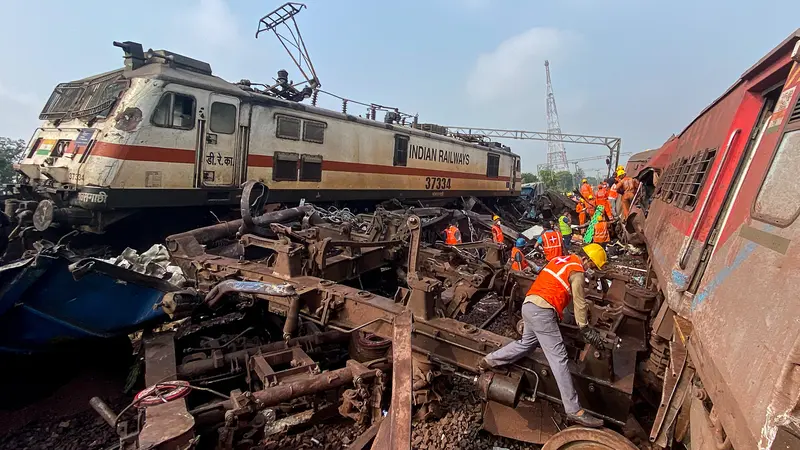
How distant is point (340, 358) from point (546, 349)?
6.51ft

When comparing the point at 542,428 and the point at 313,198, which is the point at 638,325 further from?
the point at 313,198

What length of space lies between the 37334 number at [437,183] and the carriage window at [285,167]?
15.3 feet

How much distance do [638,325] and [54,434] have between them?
481 centimetres

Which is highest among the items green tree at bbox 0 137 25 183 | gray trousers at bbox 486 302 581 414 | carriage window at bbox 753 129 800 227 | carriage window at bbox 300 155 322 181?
carriage window at bbox 753 129 800 227

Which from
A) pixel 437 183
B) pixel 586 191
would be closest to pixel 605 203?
pixel 586 191

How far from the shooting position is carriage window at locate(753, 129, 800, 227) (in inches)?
69.9

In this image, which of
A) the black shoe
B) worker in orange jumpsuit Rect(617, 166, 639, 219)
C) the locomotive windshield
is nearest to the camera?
the black shoe

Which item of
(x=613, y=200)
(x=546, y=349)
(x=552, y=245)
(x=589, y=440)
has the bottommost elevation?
(x=589, y=440)

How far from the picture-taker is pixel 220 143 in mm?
6734

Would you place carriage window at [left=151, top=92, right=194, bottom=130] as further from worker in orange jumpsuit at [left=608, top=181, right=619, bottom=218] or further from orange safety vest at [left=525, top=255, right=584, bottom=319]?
worker in orange jumpsuit at [left=608, top=181, right=619, bottom=218]

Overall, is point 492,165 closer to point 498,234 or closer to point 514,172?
point 514,172

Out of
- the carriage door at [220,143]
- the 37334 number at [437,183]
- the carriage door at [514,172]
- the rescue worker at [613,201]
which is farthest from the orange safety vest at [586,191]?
Result: the carriage door at [220,143]

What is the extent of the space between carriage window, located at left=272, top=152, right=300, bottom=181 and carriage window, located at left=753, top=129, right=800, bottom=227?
269 inches

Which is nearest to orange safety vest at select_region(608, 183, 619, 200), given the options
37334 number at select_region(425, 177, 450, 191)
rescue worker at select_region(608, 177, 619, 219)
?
rescue worker at select_region(608, 177, 619, 219)
